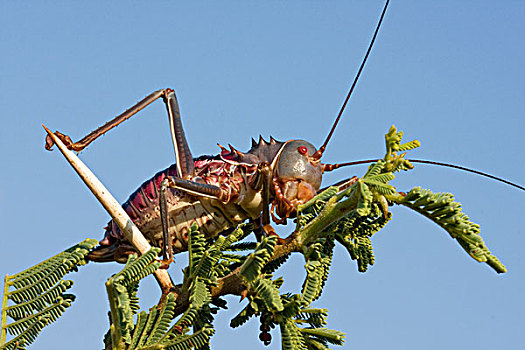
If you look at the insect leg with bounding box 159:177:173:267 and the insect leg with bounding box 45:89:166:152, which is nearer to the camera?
the insect leg with bounding box 159:177:173:267

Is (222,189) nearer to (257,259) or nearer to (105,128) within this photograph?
(105,128)

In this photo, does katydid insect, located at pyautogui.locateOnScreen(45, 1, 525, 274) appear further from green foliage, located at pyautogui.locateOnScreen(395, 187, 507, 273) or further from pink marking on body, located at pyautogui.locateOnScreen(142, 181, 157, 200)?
green foliage, located at pyautogui.locateOnScreen(395, 187, 507, 273)

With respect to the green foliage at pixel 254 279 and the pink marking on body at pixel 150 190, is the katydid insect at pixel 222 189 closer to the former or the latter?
the pink marking on body at pixel 150 190

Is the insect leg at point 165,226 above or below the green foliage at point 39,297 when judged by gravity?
above

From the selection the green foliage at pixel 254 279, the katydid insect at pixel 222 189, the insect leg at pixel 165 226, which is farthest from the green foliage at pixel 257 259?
the katydid insect at pixel 222 189

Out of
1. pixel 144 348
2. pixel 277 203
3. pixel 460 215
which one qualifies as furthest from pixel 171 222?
pixel 460 215

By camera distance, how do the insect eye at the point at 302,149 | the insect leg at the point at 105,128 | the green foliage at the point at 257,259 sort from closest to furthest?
the green foliage at the point at 257,259 < the insect leg at the point at 105,128 < the insect eye at the point at 302,149

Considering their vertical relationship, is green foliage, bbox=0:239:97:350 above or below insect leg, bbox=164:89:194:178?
below

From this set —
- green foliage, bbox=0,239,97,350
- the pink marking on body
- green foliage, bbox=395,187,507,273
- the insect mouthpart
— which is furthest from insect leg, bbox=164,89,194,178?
green foliage, bbox=395,187,507,273

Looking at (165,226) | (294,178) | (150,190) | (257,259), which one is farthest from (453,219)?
(150,190)
